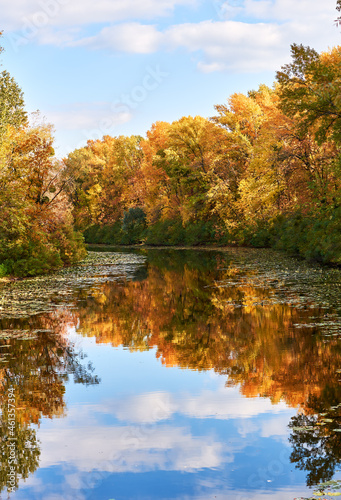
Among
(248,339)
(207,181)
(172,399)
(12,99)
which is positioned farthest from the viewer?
(207,181)

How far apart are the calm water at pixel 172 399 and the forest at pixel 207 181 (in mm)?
10215

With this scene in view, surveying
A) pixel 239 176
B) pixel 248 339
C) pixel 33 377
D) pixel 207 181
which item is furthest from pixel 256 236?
pixel 33 377

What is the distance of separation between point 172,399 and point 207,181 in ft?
158

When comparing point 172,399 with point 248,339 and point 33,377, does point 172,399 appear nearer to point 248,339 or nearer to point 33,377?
point 33,377

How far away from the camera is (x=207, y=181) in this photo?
183ft

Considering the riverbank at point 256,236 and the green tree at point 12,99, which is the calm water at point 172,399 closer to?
the riverbank at point 256,236

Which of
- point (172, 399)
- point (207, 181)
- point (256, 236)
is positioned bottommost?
point (172, 399)

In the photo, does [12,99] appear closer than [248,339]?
No

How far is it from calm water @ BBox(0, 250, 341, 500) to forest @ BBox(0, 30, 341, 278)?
33.5 feet

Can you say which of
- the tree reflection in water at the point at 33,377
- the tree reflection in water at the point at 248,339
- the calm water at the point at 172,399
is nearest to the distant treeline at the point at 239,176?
the tree reflection in water at the point at 248,339

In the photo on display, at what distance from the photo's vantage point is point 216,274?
26.7 meters

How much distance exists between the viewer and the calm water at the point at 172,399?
19.3ft

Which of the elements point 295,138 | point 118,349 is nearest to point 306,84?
point 295,138

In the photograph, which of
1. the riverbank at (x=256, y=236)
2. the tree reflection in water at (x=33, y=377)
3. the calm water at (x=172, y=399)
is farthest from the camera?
the riverbank at (x=256, y=236)
